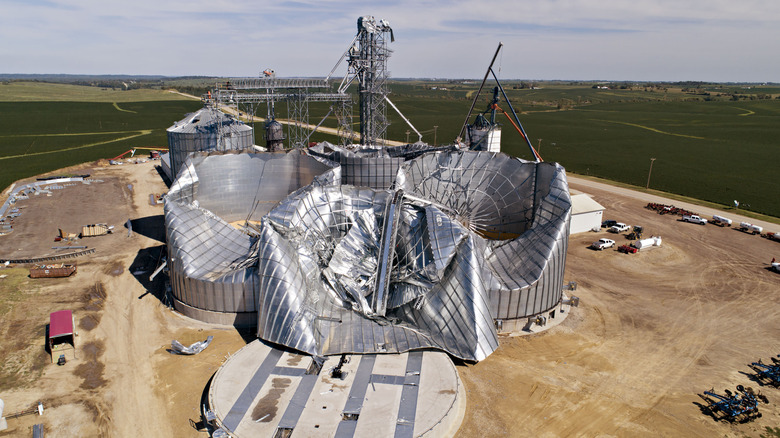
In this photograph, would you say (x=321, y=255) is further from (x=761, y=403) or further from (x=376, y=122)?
(x=376, y=122)

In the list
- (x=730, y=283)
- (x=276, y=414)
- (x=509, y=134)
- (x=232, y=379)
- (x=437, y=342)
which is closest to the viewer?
(x=276, y=414)

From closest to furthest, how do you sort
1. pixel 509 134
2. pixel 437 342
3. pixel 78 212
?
pixel 437 342 < pixel 78 212 < pixel 509 134

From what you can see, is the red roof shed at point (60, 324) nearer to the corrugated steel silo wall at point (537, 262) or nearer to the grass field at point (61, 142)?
the corrugated steel silo wall at point (537, 262)

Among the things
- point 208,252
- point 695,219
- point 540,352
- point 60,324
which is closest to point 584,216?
point 695,219

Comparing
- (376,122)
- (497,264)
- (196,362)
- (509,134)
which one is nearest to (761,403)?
(497,264)

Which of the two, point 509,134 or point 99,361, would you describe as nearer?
point 99,361

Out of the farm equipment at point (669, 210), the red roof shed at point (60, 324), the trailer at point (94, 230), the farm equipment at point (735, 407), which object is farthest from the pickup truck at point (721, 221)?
the trailer at point (94, 230)

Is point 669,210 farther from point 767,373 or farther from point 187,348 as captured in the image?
point 187,348
